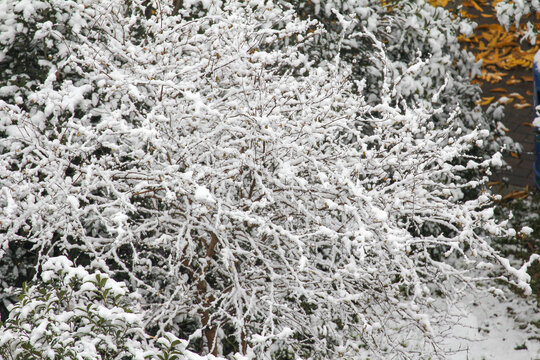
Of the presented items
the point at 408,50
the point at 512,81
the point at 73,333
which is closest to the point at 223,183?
the point at 73,333

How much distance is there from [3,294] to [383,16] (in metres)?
4.23

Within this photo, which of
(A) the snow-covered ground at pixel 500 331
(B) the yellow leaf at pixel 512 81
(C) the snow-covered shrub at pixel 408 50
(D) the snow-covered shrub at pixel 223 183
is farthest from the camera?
(B) the yellow leaf at pixel 512 81

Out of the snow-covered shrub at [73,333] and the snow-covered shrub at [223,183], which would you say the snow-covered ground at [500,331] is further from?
the snow-covered shrub at [73,333]

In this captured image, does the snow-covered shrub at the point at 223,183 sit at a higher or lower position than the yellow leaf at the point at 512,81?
higher

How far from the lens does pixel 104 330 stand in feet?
9.62

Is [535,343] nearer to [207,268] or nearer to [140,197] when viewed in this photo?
[207,268]

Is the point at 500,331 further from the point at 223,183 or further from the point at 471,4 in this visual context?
the point at 471,4

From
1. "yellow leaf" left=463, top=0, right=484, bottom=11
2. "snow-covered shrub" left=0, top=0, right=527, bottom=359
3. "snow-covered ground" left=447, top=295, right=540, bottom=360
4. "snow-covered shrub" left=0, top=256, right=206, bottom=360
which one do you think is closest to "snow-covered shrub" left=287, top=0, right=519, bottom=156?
"snow-covered shrub" left=0, top=0, right=527, bottom=359

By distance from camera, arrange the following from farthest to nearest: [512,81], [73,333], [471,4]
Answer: [471,4] < [512,81] < [73,333]

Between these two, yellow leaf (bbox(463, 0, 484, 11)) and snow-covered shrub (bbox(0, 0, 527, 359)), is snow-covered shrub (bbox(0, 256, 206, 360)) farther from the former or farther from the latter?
yellow leaf (bbox(463, 0, 484, 11))

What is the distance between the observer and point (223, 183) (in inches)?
152

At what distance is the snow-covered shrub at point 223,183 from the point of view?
3580mm

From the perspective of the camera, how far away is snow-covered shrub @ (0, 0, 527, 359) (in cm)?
358

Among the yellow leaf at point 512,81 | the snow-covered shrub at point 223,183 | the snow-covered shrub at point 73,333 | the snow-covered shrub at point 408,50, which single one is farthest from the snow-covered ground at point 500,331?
the yellow leaf at point 512,81
